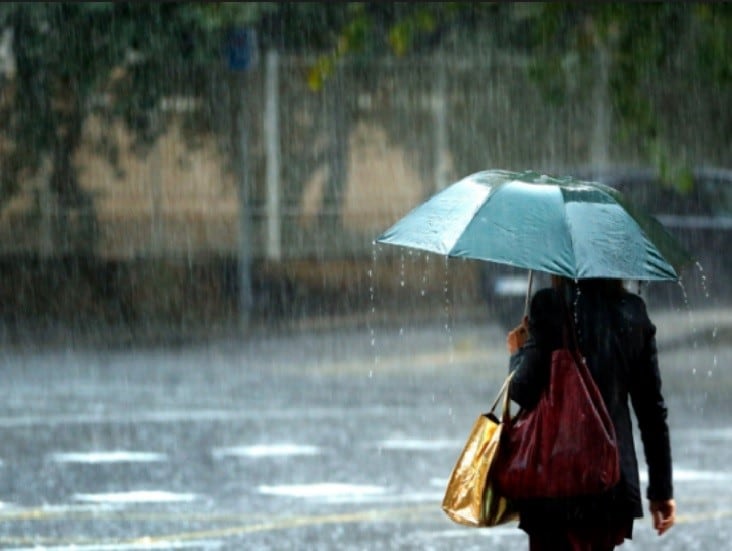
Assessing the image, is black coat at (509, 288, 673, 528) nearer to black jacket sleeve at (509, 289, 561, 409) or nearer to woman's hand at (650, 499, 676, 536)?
black jacket sleeve at (509, 289, 561, 409)

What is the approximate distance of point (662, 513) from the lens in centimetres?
565

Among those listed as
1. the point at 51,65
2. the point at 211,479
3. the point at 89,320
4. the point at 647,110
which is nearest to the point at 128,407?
the point at 211,479

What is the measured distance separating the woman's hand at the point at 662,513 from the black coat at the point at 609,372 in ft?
0.40

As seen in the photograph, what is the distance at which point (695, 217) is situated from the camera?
2020 cm

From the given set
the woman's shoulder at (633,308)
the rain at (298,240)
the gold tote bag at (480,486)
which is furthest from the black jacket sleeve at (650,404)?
the rain at (298,240)

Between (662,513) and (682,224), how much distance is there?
14.8m

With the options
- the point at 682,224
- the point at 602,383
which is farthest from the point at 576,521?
the point at 682,224

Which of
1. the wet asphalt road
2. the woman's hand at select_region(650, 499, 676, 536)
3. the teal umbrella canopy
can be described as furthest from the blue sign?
the woman's hand at select_region(650, 499, 676, 536)

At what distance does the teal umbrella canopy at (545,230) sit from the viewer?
5348 millimetres

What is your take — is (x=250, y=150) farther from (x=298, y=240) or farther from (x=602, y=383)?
(x=602, y=383)

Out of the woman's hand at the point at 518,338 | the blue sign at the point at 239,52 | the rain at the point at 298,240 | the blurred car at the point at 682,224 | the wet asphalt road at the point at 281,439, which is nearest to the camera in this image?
the woman's hand at the point at 518,338

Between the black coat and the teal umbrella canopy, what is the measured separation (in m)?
0.13

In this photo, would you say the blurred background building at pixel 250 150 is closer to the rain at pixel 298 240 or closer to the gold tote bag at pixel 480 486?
the rain at pixel 298 240

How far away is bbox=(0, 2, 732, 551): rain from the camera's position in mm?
11406
